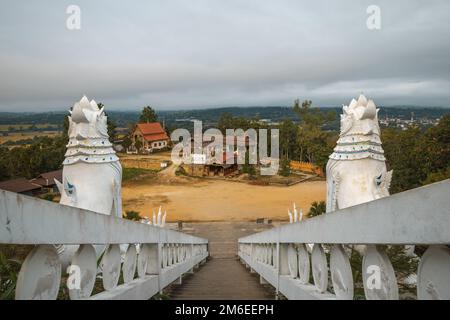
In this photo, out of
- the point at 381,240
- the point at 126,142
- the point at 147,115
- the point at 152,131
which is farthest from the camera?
the point at 147,115

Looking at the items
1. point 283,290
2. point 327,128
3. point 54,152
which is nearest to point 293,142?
point 327,128

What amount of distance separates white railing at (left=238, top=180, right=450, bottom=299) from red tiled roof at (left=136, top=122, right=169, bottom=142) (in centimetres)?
4021

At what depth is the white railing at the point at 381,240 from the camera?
1.28 meters

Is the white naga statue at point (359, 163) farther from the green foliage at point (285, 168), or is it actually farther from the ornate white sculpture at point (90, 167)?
the green foliage at point (285, 168)

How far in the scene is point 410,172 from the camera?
597 inches

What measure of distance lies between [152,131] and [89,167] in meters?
37.2

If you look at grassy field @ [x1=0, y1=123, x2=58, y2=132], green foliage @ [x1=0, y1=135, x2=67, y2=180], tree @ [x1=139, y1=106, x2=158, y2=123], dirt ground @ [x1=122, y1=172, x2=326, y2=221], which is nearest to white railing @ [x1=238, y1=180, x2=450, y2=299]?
dirt ground @ [x1=122, y1=172, x2=326, y2=221]

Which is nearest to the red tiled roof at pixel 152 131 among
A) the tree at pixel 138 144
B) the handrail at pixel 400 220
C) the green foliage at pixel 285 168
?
the tree at pixel 138 144

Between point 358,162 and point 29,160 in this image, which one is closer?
point 358,162

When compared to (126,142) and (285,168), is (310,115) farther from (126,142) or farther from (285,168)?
(126,142)

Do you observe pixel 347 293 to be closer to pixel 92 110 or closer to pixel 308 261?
pixel 308 261

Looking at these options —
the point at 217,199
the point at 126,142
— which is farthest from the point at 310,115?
the point at 126,142

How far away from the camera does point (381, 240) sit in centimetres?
156

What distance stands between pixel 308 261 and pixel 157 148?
135ft
